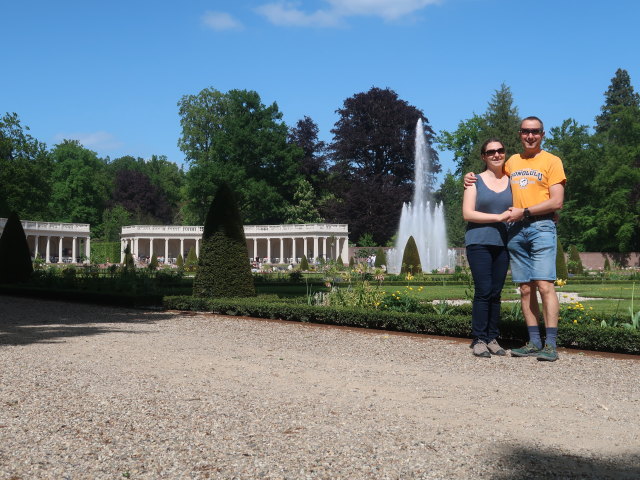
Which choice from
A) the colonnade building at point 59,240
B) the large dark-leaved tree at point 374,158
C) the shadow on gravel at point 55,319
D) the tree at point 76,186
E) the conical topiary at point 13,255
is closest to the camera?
the shadow on gravel at point 55,319

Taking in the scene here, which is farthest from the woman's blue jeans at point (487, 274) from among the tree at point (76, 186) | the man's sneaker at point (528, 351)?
the tree at point (76, 186)

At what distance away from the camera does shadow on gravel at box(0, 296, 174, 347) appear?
36.3 ft

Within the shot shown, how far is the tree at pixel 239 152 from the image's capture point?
2495 inches

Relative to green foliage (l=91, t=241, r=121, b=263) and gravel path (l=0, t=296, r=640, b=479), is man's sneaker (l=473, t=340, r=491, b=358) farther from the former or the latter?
green foliage (l=91, t=241, r=121, b=263)

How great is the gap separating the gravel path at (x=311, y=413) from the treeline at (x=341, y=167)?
47.4 metres

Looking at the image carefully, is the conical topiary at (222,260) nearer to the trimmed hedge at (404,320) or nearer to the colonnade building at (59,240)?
the trimmed hedge at (404,320)

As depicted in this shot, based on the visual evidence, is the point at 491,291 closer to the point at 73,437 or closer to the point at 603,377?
the point at 603,377

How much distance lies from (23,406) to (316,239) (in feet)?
211

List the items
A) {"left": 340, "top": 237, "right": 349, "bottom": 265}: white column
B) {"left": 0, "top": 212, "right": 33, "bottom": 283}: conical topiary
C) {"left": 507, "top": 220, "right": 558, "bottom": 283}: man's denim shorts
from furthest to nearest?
{"left": 340, "top": 237, "right": 349, "bottom": 265}: white column
{"left": 0, "top": 212, "right": 33, "bottom": 283}: conical topiary
{"left": 507, "top": 220, "right": 558, "bottom": 283}: man's denim shorts

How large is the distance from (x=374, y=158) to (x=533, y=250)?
58.6m

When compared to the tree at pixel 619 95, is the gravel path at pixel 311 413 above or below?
below

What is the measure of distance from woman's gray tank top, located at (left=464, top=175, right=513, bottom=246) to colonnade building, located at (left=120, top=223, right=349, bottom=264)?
5703 centimetres

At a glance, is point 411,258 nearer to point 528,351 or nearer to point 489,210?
point 528,351

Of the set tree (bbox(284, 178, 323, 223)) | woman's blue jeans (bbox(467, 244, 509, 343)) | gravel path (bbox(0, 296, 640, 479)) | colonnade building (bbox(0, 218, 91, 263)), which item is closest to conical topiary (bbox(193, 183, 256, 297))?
gravel path (bbox(0, 296, 640, 479))
